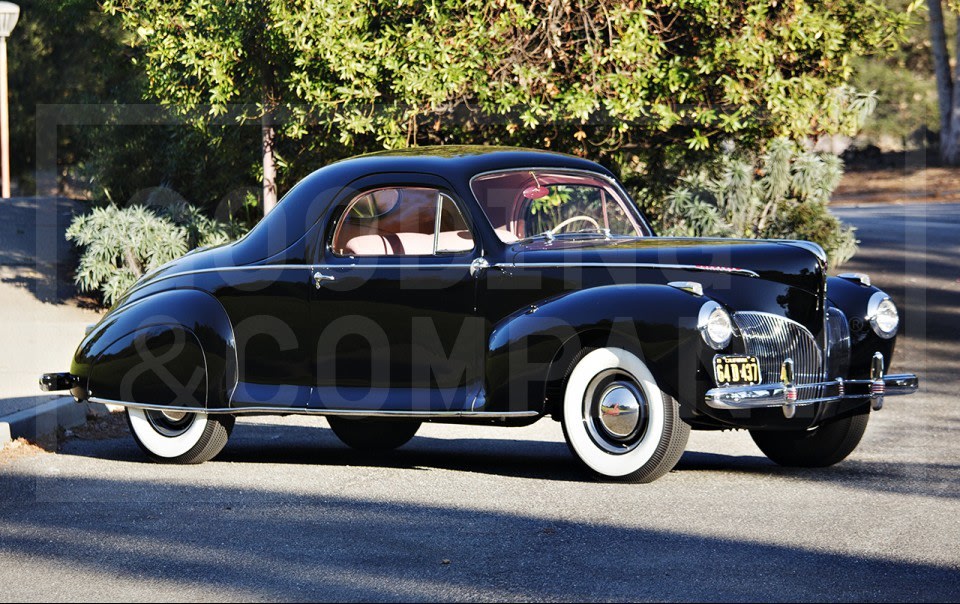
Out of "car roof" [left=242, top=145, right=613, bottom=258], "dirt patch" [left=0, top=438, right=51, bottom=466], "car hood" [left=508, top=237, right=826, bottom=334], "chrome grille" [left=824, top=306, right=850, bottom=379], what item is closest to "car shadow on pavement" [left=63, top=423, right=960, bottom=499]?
"dirt patch" [left=0, top=438, right=51, bottom=466]

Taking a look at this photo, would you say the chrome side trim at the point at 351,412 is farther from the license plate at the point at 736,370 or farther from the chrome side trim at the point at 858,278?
the chrome side trim at the point at 858,278

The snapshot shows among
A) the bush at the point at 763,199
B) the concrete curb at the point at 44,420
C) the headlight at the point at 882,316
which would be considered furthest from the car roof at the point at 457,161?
the bush at the point at 763,199

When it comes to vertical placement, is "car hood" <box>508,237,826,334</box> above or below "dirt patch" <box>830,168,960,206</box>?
below

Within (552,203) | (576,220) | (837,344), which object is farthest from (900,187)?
(837,344)

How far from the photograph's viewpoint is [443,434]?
10508mm

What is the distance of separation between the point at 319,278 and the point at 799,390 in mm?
2963

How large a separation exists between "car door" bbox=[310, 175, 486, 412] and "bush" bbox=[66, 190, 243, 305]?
927 centimetres

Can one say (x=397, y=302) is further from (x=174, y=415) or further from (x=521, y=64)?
(x=521, y=64)

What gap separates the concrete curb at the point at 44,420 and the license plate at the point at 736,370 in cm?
491

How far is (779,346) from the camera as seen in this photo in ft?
24.7

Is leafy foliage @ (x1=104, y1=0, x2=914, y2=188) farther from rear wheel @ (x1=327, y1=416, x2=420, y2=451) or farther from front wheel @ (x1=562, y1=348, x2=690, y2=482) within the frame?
front wheel @ (x1=562, y1=348, x2=690, y2=482)

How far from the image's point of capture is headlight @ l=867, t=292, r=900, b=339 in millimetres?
8203

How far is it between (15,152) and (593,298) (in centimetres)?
3804

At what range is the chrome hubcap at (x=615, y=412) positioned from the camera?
292 inches
